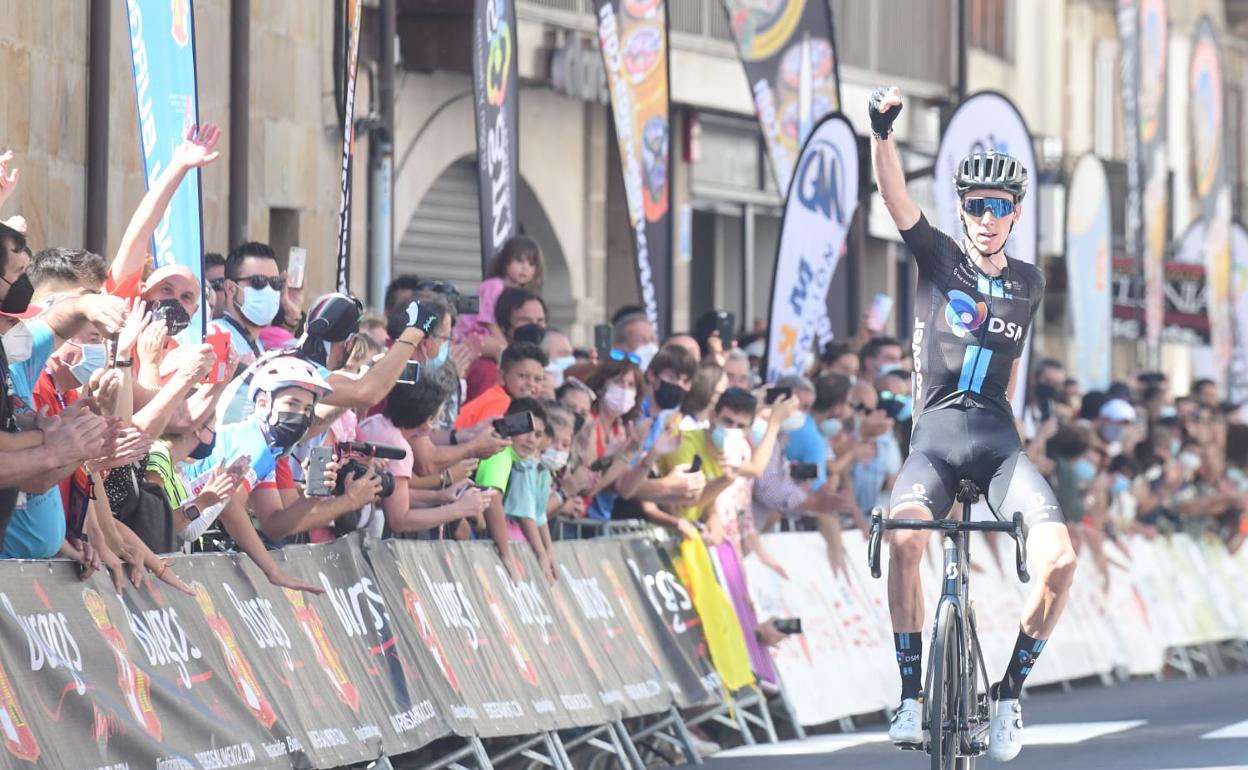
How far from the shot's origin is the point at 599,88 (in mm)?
25094

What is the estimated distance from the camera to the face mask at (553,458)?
42.0 feet

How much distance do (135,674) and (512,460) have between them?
4.02 metres

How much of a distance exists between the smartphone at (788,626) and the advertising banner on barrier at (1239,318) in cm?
1810

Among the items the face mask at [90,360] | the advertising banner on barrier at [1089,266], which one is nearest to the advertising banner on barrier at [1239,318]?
the advertising banner on barrier at [1089,266]

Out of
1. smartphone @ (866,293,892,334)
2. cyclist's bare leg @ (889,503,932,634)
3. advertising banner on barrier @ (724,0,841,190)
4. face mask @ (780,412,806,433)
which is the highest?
advertising banner on barrier @ (724,0,841,190)

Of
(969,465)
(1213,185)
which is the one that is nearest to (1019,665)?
(969,465)

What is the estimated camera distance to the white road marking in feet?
47.7

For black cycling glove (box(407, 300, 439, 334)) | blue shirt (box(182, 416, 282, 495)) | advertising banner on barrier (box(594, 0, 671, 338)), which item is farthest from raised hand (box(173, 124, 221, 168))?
advertising banner on barrier (box(594, 0, 671, 338))

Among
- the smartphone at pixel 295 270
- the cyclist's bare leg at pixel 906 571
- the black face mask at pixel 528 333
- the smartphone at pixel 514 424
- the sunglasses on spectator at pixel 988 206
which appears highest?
the sunglasses on spectator at pixel 988 206

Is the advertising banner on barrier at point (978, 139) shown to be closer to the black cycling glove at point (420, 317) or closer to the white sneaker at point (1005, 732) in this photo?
the black cycling glove at point (420, 317)

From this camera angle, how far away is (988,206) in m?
10.4

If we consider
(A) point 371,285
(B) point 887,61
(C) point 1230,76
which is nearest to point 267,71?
(A) point 371,285

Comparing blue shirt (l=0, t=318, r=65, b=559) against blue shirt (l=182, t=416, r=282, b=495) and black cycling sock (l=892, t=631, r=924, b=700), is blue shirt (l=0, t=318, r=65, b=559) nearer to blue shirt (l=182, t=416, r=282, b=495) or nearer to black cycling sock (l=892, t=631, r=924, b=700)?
blue shirt (l=182, t=416, r=282, b=495)

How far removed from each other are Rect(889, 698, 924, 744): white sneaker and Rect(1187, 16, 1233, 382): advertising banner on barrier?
75.2ft
